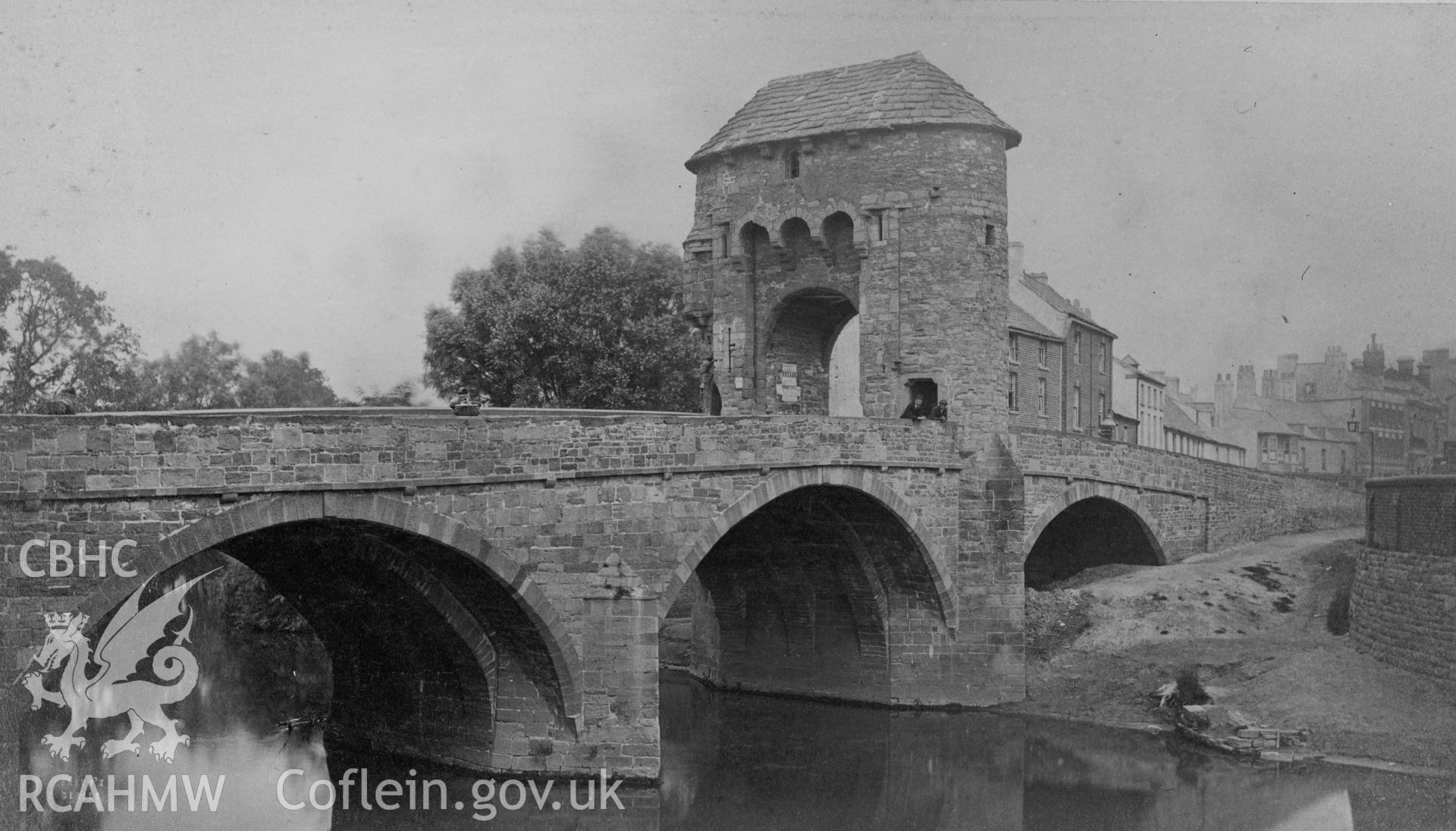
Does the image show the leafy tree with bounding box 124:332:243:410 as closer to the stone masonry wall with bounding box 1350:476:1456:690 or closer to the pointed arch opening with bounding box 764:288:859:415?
the pointed arch opening with bounding box 764:288:859:415

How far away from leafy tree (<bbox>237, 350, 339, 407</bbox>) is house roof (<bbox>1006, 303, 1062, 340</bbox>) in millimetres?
19030

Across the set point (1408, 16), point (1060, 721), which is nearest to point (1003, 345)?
point (1060, 721)

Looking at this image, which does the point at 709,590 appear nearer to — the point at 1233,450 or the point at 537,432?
the point at 537,432

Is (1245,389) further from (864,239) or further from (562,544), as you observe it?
(562,544)

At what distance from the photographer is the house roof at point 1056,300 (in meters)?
45.1

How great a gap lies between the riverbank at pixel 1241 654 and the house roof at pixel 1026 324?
9.39 metres

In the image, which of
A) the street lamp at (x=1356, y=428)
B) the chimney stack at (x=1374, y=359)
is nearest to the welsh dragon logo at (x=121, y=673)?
the street lamp at (x=1356, y=428)

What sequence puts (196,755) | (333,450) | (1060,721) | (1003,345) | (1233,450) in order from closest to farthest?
(333,450) < (196,755) < (1060,721) < (1003,345) < (1233,450)

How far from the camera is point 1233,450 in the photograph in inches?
2384

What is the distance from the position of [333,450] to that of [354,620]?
5287 mm

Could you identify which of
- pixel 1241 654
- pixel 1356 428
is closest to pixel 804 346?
pixel 1241 654

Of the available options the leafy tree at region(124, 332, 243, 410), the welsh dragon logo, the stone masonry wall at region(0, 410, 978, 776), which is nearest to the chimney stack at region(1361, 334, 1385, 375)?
the stone masonry wall at region(0, 410, 978, 776)

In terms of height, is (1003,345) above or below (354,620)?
above

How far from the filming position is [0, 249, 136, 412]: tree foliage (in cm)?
2791
